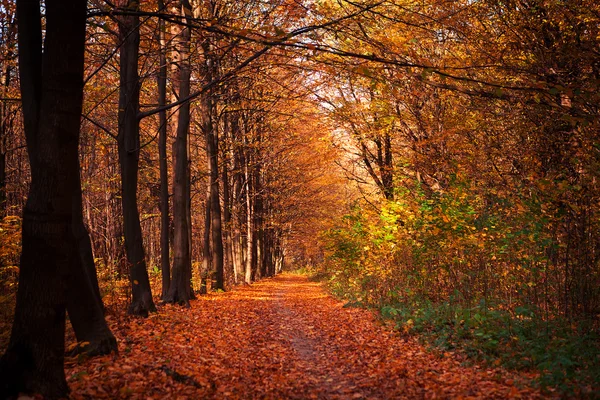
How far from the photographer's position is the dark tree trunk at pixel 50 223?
4.63 meters

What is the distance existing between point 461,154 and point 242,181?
15986 mm

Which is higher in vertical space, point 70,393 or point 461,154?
point 461,154

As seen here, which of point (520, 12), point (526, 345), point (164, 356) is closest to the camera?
point (526, 345)

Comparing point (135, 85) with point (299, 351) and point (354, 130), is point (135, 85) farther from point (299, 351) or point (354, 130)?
point (354, 130)

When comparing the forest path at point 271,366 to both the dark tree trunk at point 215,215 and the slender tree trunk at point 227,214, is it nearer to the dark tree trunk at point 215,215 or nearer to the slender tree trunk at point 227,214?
the dark tree trunk at point 215,215

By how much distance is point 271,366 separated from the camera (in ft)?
22.8

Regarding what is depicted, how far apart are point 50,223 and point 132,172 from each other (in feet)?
18.7

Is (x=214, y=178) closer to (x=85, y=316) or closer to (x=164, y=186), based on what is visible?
(x=164, y=186)

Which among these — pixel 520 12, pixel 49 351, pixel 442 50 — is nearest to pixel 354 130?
pixel 442 50

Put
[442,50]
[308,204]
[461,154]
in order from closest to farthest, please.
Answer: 1. [461,154]
2. [442,50]
3. [308,204]

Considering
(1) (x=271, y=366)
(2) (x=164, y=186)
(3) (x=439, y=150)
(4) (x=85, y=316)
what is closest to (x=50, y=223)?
(4) (x=85, y=316)

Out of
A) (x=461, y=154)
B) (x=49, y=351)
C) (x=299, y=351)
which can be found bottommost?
(x=299, y=351)

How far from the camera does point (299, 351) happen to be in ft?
26.7

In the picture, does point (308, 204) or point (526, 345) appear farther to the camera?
point (308, 204)
